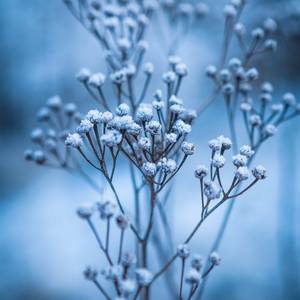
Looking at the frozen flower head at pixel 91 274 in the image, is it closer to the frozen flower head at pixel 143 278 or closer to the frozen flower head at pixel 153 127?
the frozen flower head at pixel 143 278

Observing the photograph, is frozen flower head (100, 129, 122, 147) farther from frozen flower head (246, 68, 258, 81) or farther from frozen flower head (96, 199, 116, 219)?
frozen flower head (246, 68, 258, 81)

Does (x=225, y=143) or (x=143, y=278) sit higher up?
(x=225, y=143)

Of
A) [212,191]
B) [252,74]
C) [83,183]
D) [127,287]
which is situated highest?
[83,183]

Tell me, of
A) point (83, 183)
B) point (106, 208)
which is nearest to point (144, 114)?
point (106, 208)

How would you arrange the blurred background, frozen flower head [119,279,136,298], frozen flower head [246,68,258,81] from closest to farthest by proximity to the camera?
frozen flower head [119,279,136,298]
frozen flower head [246,68,258,81]
the blurred background

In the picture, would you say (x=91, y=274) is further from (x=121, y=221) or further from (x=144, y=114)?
(x=144, y=114)

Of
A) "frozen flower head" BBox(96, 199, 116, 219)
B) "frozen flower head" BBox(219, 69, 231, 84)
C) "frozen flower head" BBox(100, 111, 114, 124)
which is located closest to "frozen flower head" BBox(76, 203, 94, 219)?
"frozen flower head" BBox(96, 199, 116, 219)

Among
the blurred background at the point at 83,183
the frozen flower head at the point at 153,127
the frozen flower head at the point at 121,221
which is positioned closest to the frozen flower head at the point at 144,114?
the frozen flower head at the point at 153,127
